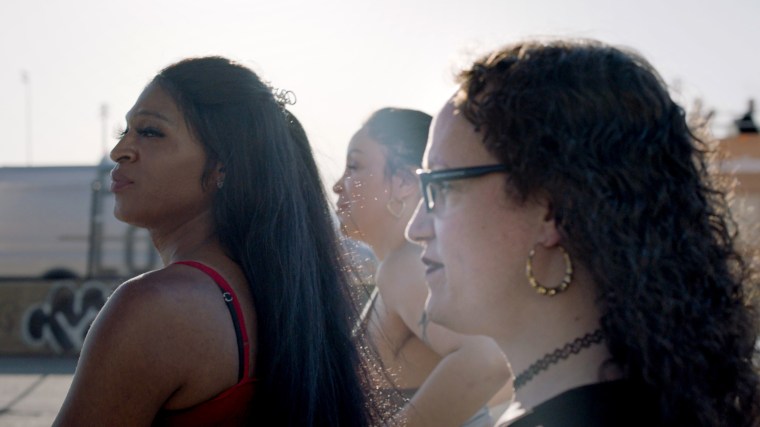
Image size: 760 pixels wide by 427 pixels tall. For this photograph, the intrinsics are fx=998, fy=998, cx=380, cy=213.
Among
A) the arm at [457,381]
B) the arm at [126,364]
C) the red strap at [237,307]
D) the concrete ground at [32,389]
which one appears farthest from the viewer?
the concrete ground at [32,389]

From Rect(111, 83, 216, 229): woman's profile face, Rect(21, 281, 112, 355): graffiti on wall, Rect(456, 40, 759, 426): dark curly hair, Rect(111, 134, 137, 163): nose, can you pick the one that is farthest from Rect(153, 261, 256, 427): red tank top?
Rect(21, 281, 112, 355): graffiti on wall

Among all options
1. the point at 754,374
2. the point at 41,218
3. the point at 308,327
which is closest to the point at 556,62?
the point at 754,374

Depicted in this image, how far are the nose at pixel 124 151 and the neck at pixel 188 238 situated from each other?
0.62 ft

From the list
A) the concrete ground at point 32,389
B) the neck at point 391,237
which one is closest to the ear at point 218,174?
the neck at point 391,237

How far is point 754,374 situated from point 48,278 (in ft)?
60.3

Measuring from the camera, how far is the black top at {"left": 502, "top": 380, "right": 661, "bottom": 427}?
5.33 ft

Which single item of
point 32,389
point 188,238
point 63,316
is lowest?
point 63,316

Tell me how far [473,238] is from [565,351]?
0.26 metres

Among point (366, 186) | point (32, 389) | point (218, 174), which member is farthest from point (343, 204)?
point (32, 389)

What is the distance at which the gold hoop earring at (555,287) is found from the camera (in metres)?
1.70

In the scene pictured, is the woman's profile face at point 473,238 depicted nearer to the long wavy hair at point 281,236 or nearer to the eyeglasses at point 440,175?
the eyeglasses at point 440,175

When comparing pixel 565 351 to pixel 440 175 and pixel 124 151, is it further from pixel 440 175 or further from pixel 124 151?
pixel 124 151

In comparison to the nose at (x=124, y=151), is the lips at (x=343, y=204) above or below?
below

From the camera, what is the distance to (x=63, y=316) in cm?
1662
